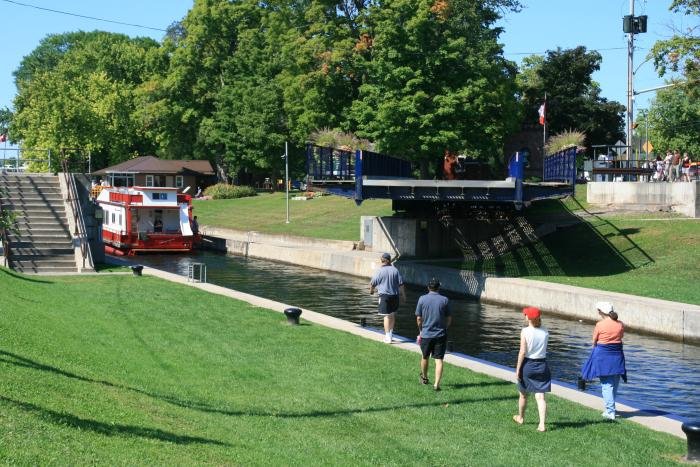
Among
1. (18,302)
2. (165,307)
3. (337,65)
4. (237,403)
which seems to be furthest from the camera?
(337,65)

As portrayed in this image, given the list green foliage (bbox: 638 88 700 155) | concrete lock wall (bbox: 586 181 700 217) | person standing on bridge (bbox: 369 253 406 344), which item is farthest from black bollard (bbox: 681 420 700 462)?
green foliage (bbox: 638 88 700 155)

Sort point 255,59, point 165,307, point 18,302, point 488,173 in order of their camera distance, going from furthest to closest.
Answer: point 255,59 → point 488,173 → point 165,307 → point 18,302

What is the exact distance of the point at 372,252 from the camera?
4472 cm

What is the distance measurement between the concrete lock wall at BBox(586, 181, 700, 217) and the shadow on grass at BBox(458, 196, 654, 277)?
1344 mm

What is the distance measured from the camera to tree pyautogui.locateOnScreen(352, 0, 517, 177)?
168ft

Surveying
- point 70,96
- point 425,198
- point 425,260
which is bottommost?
point 425,260

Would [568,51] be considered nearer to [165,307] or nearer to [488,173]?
[488,173]

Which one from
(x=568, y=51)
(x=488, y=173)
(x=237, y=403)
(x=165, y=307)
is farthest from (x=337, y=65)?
(x=237, y=403)

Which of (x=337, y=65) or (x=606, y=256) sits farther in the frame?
(x=337, y=65)

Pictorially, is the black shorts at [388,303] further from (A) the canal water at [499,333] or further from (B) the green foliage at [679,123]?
(B) the green foliage at [679,123]

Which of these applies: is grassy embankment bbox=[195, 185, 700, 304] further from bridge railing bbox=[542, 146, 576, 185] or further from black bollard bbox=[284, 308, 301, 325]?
black bollard bbox=[284, 308, 301, 325]

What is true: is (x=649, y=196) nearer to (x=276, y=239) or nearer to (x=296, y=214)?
A: (x=276, y=239)

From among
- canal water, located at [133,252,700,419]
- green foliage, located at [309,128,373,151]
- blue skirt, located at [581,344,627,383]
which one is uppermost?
green foliage, located at [309,128,373,151]

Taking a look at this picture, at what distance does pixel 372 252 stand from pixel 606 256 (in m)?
12.6
